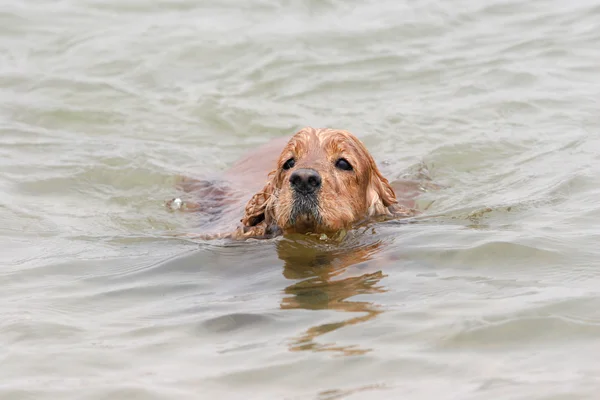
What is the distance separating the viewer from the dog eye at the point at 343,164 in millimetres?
6816

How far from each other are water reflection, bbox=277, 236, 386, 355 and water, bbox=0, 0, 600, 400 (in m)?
0.02

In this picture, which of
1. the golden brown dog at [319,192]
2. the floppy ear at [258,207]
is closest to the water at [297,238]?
the golden brown dog at [319,192]

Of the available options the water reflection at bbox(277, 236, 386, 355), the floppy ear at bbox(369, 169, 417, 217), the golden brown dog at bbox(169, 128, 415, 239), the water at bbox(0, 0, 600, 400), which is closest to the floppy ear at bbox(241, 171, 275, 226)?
the golden brown dog at bbox(169, 128, 415, 239)

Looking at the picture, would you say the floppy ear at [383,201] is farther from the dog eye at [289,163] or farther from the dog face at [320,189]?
the dog eye at [289,163]

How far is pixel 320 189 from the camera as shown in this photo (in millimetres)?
6441

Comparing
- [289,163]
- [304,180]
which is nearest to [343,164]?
[289,163]

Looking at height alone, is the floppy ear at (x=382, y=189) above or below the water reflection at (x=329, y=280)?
above

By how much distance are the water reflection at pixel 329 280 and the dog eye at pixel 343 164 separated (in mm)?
546

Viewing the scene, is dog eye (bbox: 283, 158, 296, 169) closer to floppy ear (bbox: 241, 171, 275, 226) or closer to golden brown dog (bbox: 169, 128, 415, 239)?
golden brown dog (bbox: 169, 128, 415, 239)

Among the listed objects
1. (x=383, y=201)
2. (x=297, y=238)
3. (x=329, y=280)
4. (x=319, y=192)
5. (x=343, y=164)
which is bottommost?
(x=329, y=280)

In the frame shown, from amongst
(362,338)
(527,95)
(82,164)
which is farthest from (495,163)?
(362,338)

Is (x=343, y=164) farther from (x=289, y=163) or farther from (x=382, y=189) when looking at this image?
(x=382, y=189)

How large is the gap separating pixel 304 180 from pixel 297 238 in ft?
1.64

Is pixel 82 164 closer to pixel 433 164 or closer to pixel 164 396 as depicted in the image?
pixel 433 164
